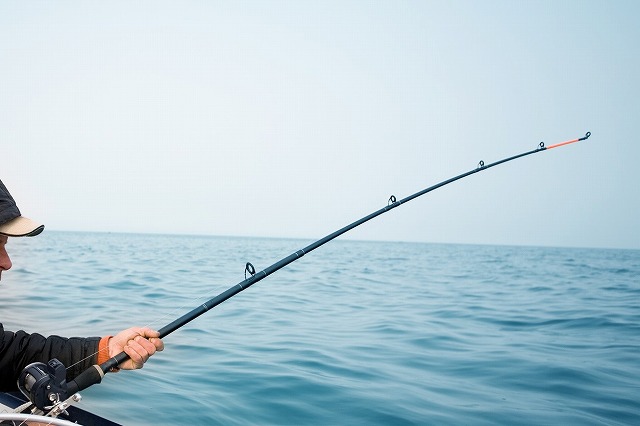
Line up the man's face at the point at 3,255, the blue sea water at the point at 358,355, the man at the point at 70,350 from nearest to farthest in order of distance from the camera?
the man's face at the point at 3,255, the man at the point at 70,350, the blue sea water at the point at 358,355

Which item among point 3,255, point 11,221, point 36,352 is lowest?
point 36,352

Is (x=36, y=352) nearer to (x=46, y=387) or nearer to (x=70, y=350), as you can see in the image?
(x=70, y=350)

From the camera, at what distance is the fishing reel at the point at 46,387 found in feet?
5.50

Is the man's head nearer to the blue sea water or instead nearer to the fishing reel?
the fishing reel

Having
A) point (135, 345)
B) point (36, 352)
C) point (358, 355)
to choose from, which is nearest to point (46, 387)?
point (135, 345)

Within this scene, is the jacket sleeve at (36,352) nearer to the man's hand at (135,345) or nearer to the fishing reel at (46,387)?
the man's hand at (135,345)

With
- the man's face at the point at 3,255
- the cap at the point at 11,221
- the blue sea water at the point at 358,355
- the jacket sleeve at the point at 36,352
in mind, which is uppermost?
the cap at the point at 11,221

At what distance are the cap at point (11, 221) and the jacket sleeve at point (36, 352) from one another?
567mm

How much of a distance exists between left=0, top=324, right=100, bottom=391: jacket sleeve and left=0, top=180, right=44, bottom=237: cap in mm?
567

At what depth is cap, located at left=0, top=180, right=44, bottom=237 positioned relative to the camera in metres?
1.78

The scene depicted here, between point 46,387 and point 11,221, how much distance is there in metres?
0.57

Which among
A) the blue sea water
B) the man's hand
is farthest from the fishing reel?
the blue sea water

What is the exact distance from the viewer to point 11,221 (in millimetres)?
1810

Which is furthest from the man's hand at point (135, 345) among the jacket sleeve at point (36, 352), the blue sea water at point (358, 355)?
the blue sea water at point (358, 355)
